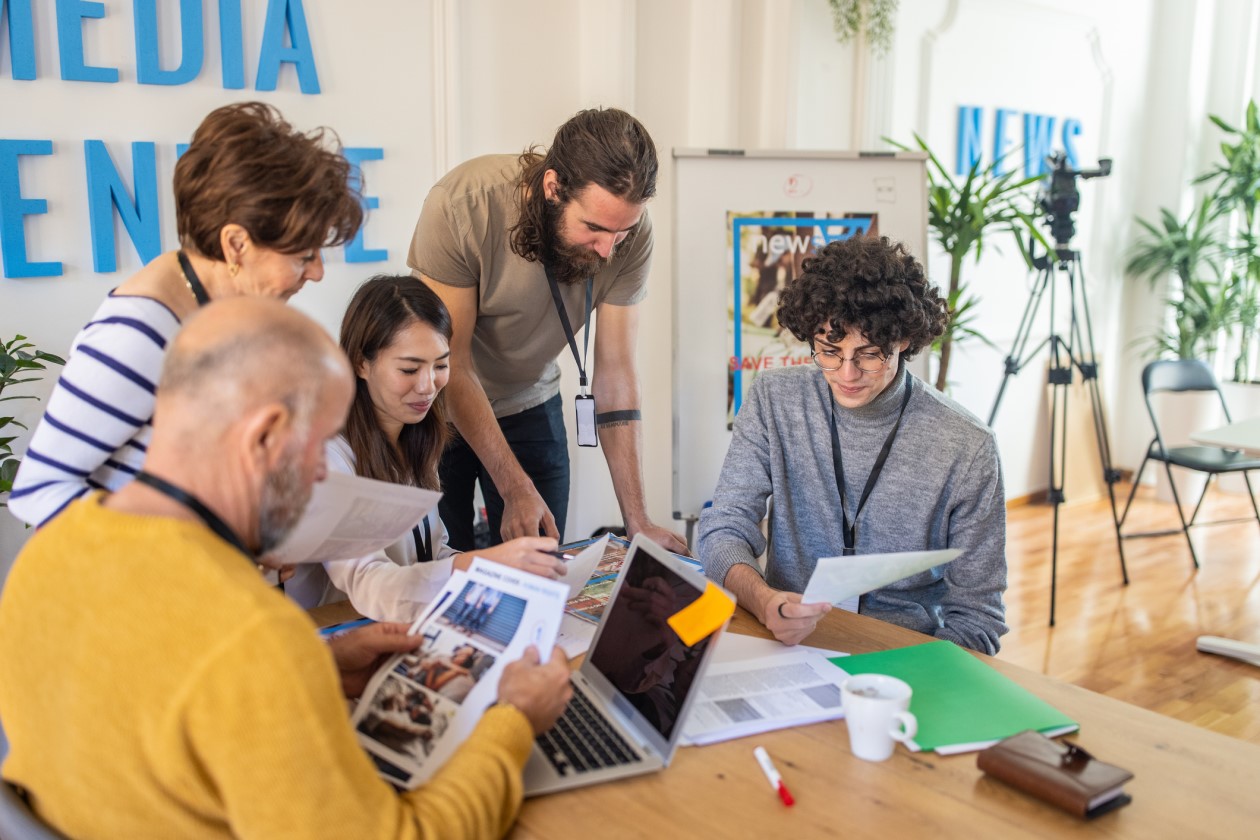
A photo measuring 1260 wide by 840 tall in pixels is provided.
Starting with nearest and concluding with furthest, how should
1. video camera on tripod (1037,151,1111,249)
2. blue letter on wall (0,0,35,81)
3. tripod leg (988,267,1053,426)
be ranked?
blue letter on wall (0,0,35,81) → video camera on tripod (1037,151,1111,249) → tripod leg (988,267,1053,426)

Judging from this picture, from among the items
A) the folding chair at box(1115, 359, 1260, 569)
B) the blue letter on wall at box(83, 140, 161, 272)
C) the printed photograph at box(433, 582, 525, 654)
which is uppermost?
the blue letter on wall at box(83, 140, 161, 272)

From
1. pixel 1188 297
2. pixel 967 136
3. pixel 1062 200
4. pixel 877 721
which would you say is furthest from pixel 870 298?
pixel 1188 297

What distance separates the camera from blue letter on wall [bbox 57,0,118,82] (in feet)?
8.17

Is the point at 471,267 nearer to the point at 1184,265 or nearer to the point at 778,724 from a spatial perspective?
the point at 778,724

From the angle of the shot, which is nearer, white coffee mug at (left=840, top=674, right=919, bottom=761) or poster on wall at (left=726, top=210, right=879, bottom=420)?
white coffee mug at (left=840, top=674, right=919, bottom=761)

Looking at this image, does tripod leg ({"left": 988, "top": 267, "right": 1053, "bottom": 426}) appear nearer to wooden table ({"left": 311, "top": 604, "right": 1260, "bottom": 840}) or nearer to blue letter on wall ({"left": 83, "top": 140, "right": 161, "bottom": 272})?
wooden table ({"left": 311, "top": 604, "right": 1260, "bottom": 840})

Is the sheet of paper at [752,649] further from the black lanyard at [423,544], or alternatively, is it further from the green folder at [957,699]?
the black lanyard at [423,544]

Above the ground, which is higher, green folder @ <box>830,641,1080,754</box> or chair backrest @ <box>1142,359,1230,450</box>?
green folder @ <box>830,641,1080,754</box>

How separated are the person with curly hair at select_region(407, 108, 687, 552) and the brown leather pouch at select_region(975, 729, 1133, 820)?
0.91 m

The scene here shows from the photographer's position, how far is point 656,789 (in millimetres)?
1167

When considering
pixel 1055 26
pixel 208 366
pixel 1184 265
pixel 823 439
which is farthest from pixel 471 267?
pixel 1184 265

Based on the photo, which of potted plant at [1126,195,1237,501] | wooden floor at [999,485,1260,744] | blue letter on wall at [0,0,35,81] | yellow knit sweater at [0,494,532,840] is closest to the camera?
yellow knit sweater at [0,494,532,840]

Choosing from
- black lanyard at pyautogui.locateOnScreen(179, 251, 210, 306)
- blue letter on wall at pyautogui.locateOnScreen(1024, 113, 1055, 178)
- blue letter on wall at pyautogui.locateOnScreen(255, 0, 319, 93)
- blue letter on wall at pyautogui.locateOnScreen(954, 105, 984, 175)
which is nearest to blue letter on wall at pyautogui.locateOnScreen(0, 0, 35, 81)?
blue letter on wall at pyautogui.locateOnScreen(255, 0, 319, 93)

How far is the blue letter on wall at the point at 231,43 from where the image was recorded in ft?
8.95
